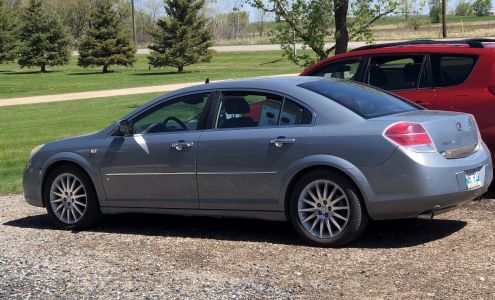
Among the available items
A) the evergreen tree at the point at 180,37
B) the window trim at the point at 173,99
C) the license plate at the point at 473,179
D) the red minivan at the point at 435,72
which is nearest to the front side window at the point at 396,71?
the red minivan at the point at 435,72

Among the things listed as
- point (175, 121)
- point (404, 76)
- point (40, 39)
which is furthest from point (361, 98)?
point (40, 39)

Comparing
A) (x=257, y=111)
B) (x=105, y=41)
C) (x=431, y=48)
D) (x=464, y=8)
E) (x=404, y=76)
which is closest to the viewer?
(x=257, y=111)

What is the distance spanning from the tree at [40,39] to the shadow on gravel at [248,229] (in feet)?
151

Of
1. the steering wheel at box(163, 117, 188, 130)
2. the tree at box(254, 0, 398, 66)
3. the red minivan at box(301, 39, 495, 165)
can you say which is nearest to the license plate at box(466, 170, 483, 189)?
the red minivan at box(301, 39, 495, 165)

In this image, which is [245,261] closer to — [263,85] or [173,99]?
[263,85]

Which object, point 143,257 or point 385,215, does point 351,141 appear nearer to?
point 385,215

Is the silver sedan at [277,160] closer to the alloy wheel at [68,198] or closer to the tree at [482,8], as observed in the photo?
the alloy wheel at [68,198]

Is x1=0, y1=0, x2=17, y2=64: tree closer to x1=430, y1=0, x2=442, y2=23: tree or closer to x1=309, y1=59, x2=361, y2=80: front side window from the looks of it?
x1=309, y1=59, x2=361, y2=80: front side window

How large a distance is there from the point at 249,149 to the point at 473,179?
1931mm

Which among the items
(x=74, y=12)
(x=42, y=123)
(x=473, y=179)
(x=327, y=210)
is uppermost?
(x=74, y=12)

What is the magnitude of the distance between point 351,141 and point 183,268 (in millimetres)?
1709

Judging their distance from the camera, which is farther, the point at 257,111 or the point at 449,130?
the point at 257,111

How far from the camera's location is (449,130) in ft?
20.1

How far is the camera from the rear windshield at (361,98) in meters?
6.38
